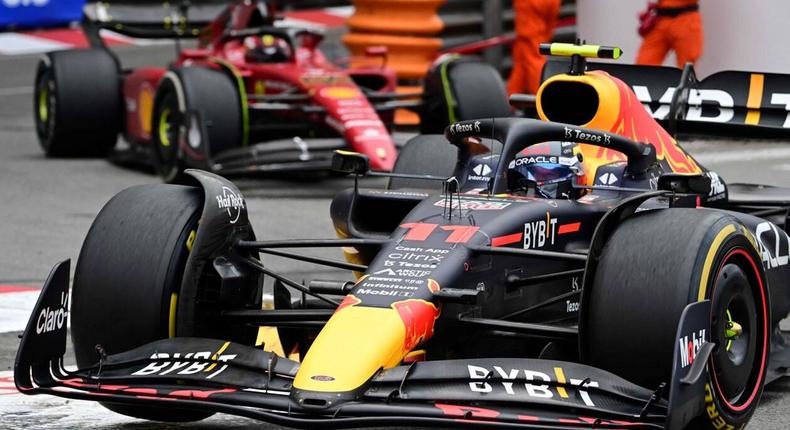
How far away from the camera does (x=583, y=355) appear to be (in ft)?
17.7

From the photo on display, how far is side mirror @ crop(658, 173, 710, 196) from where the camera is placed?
18.9 ft

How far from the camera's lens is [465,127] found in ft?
21.4

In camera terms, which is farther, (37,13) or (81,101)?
(37,13)

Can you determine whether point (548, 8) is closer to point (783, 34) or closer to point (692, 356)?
point (783, 34)

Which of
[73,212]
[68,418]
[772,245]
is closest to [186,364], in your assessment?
[68,418]

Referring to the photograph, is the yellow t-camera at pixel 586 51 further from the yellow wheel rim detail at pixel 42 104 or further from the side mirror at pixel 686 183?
the yellow wheel rim detail at pixel 42 104

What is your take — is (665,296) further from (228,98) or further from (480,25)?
(480,25)

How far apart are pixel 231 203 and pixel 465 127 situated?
1.04 m

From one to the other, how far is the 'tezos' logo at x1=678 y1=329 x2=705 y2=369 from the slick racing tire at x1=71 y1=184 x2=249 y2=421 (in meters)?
1.74

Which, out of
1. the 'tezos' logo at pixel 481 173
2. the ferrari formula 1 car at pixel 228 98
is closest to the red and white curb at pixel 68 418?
the 'tezos' logo at pixel 481 173

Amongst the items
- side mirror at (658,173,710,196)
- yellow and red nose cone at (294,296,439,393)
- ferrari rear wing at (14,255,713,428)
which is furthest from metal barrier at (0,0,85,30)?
yellow and red nose cone at (294,296,439,393)

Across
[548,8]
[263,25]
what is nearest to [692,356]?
[263,25]

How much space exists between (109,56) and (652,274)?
925 centimetres

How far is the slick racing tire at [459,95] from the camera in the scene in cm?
1294
